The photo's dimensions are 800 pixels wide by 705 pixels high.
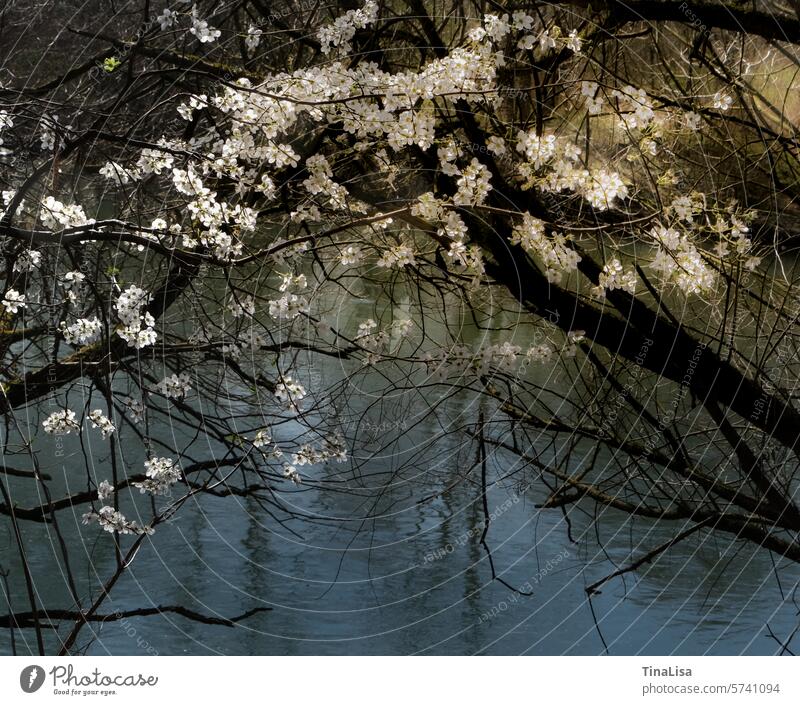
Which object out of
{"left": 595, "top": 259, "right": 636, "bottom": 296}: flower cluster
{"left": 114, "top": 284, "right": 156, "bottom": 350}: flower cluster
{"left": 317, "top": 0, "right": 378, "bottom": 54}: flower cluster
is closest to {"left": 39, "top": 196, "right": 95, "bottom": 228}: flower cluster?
{"left": 114, "top": 284, "right": 156, "bottom": 350}: flower cluster

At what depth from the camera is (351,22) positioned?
3.46 metres

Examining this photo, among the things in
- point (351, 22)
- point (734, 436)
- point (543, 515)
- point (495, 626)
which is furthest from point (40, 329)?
point (543, 515)

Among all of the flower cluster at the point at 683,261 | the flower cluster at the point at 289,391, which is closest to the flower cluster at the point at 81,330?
the flower cluster at the point at 289,391

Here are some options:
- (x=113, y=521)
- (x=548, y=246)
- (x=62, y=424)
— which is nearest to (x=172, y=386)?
(x=62, y=424)

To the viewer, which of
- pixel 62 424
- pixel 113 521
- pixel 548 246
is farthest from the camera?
pixel 62 424

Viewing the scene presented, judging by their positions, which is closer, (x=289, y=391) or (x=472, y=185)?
(x=472, y=185)

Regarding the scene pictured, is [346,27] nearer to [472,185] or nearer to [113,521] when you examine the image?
[472,185]

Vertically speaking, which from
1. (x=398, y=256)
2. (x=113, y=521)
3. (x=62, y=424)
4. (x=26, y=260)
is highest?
(x=26, y=260)

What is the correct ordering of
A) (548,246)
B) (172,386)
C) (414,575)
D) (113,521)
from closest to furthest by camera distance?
(548,246)
(113,521)
(172,386)
(414,575)

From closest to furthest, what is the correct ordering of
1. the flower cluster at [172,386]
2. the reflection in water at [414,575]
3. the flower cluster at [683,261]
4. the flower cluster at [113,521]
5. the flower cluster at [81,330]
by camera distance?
the flower cluster at [683,261] < the flower cluster at [113,521] < the flower cluster at [81,330] < the flower cluster at [172,386] < the reflection in water at [414,575]

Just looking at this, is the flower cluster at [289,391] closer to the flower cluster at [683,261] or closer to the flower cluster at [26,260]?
the flower cluster at [26,260]

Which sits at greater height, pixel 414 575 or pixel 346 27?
pixel 346 27

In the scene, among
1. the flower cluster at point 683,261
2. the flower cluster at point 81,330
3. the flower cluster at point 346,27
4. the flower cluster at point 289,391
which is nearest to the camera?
the flower cluster at point 683,261

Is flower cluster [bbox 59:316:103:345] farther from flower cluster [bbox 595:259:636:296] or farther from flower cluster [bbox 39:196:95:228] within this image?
flower cluster [bbox 595:259:636:296]
